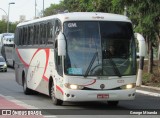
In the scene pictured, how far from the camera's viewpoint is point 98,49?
15977mm

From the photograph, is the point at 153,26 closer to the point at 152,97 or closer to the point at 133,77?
the point at 152,97

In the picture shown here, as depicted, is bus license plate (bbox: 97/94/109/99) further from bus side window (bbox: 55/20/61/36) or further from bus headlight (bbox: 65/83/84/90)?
bus side window (bbox: 55/20/61/36)

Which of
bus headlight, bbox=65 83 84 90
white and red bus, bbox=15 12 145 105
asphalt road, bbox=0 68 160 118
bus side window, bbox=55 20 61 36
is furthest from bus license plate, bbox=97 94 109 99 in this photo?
bus side window, bbox=55 20 61 36

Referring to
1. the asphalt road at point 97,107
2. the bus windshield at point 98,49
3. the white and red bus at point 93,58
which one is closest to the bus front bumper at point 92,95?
the white and red bus at point 93,58

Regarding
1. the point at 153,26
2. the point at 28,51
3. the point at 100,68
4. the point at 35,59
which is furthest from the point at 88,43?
the point at 153,26

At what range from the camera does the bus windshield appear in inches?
624

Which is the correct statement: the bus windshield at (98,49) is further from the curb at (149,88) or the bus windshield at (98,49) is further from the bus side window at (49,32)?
the curb at (149,88)

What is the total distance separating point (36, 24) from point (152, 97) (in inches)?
221

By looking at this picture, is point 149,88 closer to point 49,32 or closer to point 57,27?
point 49,32

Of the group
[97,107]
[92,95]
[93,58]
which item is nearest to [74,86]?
[92,95]

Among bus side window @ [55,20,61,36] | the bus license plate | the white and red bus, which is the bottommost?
the bus license plate

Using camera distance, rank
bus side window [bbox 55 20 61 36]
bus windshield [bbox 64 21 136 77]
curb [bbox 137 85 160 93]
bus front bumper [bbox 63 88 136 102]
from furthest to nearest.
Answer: curb [bbox 137 85 160 93]
bus side window [bbox 55 20 61 36]
bus windshield [bbox 64 21 136 77]
bus front bumper [bbox 63 88 136 102]

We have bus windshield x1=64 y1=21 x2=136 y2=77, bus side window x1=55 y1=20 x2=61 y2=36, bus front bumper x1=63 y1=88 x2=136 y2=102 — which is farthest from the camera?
bus side window x1=55 y1=20 x2=61 y2=36

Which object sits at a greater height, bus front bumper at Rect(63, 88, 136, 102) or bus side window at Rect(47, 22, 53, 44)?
bus side window at Rect(47, 22, 53, 44)
